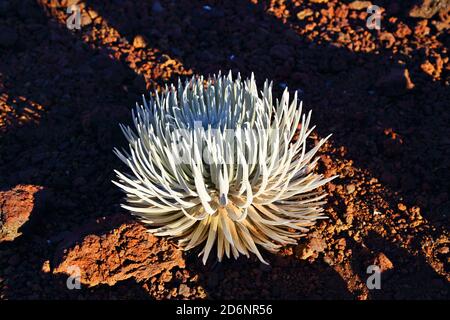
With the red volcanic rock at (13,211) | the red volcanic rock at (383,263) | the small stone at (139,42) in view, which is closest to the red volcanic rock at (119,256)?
the red volcanic rock at (13,211)

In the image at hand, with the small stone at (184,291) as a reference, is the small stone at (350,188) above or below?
above

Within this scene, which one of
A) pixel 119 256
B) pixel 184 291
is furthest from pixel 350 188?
pixel 119 256

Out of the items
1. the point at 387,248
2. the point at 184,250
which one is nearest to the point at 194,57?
the point at 184,250

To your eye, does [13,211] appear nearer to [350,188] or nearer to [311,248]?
[311,248]

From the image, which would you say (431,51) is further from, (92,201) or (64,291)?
(64,291)

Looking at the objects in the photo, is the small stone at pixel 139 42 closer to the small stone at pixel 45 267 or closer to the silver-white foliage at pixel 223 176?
the silver-white foliage at pixel 223 176

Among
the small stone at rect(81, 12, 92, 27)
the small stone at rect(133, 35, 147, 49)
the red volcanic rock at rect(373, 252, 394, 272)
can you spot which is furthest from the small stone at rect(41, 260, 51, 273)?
the small stone at rect(81, 12, 92, 27)

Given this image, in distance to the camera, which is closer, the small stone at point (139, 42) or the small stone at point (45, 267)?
the small stone at point (45, 267)
